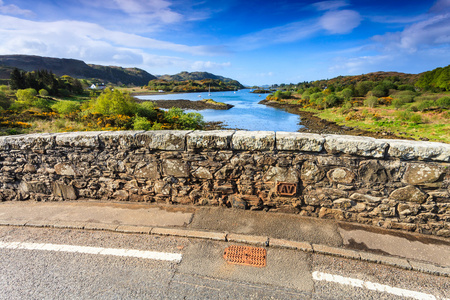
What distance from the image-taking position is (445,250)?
103 inches

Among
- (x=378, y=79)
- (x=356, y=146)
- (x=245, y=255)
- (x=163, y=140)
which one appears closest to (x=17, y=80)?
(x=163, y=140)

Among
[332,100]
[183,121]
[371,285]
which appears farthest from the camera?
[332,100]

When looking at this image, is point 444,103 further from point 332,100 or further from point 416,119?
point 332,100

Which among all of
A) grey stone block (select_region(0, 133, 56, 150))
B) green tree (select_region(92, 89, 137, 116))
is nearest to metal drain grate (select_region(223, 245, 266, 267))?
grey stone block (select_region(0, 133, 56, 150))

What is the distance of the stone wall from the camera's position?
284 cm

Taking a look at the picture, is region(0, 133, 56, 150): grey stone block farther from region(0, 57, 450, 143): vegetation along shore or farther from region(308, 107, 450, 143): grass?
region(308, 107, 450, 143): grass

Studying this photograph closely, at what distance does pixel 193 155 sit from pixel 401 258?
2.95 m

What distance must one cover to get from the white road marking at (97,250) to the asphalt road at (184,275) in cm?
1

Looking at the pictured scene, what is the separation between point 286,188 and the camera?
3.23 meters

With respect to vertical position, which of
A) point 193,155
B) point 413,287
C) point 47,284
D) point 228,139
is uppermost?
point 228,139

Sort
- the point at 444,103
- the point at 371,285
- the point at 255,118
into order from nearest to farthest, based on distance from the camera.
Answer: the point at 371,285 < the point at 444,103 < the point at 255,118

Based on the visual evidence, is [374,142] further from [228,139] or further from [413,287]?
[228,139]

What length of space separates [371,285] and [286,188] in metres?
1.44

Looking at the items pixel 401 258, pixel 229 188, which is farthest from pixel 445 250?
pixel 229 188
